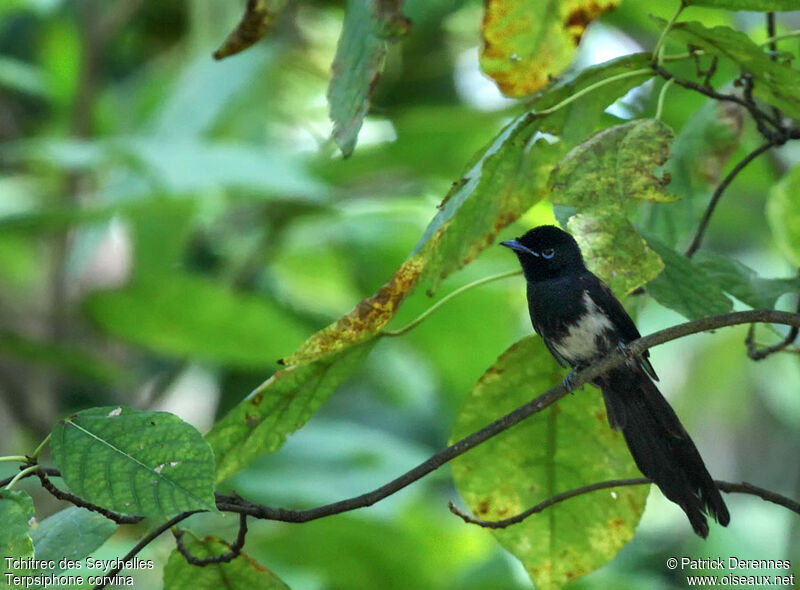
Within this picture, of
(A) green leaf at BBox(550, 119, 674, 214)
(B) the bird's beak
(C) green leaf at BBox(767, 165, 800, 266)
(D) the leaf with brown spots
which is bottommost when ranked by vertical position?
(B) the bird's beak

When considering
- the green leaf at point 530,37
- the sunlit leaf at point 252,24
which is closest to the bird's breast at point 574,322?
the green leaf at point 530,37

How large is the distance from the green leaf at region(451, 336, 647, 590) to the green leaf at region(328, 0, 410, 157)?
45 centimetres

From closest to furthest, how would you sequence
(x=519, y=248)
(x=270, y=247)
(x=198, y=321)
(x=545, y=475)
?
(x=545, y=475)
(x=519, y=248)
(x=198, y=321)
(x=270, y=247)

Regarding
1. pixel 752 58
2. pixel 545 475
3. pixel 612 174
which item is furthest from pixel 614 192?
pixel 545 475

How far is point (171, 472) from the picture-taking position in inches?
45.8

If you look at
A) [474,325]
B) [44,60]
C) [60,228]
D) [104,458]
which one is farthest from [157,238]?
[104,458]

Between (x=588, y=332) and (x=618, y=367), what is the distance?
222 mm

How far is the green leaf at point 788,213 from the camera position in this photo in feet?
6.04

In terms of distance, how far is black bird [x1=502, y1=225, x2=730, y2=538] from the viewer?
1653 mm

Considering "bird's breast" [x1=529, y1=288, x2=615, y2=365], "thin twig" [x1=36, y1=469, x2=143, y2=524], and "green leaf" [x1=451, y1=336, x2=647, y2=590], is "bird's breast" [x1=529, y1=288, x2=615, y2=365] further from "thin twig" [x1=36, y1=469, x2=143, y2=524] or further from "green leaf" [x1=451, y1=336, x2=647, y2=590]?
"thin twig" [x1=36, y1=469, x2=143, y2=524]

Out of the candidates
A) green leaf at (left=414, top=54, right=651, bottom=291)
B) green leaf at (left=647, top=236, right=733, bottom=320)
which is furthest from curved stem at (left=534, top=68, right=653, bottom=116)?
green leaf at (left=647, top=236, right=733, bottom=320)

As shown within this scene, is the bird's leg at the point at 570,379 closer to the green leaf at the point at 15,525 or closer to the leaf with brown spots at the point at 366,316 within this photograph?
the leaf with brown spots at the point at 366,316

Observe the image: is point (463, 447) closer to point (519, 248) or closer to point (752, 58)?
point (752, 58)

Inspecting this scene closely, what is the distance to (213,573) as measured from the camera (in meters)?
1.50
